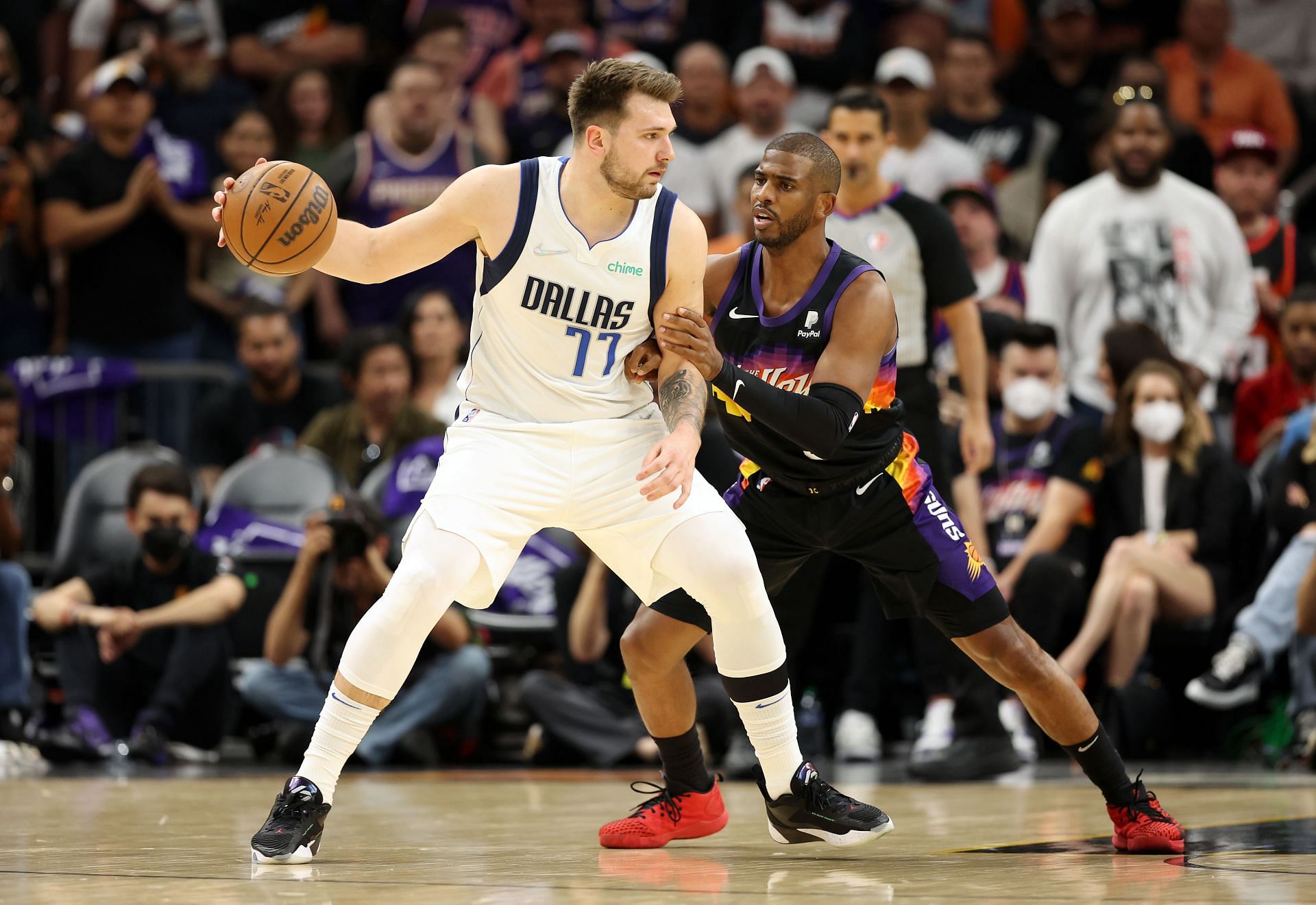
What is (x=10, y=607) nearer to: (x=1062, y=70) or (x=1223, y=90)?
(x=1062, y=70)

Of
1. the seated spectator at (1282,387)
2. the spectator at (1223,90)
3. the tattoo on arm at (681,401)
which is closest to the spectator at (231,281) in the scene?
the seated spectator at (1282,387)

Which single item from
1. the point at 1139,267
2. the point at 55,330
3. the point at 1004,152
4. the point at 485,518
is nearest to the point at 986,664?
the point at 485,518

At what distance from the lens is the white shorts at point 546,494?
16.3 feet

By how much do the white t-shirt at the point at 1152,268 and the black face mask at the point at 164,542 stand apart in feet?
15.8

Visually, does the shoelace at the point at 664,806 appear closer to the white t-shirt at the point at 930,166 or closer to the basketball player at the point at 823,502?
the basketball player at the point at 823,502

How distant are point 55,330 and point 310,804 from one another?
762cm

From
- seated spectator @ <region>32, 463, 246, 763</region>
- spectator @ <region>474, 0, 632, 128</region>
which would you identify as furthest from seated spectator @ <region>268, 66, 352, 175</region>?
seated spectator @ <region>32, 463, 246, 763</region>

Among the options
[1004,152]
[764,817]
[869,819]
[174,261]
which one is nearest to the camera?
[869,819]

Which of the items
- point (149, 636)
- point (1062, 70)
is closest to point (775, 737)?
point (149, 636)

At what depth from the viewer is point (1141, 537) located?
908 centimetres

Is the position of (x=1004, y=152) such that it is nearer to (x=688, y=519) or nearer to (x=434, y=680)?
(x=434, y=680)

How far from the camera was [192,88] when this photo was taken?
Answer: 39.7 feet

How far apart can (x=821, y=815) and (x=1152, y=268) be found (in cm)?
562

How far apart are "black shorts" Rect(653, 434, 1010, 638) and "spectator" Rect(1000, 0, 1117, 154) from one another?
7.43m
